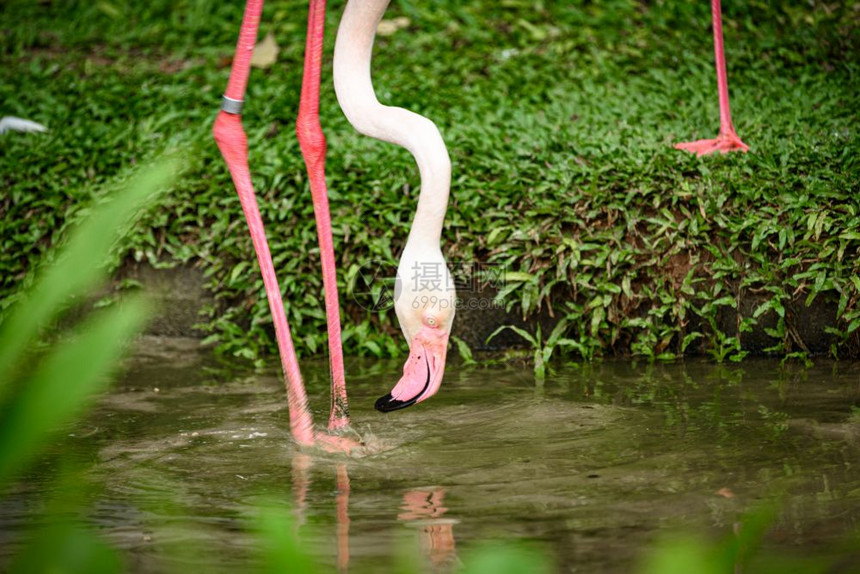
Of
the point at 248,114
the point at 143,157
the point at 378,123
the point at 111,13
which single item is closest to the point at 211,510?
the point at 378,123

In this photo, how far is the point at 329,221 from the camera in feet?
11.0

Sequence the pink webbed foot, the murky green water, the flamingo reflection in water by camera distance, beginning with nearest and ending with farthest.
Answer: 1. the flamingo reflection in water
2. the murky green water
3. the pink webbed foot

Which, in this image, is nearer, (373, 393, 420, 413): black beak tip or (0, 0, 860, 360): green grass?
(373, 393, 420, 413): black beak tip

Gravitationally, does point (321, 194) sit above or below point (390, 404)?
above

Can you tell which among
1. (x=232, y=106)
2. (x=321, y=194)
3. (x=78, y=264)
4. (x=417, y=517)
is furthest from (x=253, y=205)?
(x=78, y=264)

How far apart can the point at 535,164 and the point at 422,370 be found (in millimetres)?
2202

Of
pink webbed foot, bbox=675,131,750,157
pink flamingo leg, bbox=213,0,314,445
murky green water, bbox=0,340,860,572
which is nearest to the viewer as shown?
murky green water, bbox=0,340,860,572

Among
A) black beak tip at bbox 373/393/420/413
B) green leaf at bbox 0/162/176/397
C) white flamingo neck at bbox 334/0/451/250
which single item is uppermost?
white flamingo neck at bbox 334/0/451/250

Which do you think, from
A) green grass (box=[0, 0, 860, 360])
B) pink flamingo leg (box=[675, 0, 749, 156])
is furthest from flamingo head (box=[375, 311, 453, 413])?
pink flamingo leg (box=[675, 0, 749, 156])

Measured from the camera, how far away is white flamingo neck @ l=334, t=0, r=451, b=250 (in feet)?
10.1

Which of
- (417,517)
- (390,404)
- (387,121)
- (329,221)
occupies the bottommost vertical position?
(417,517)

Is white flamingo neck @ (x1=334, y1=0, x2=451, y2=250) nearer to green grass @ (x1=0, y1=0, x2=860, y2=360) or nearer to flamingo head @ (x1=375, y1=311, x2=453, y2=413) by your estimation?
flamingo head @ (x1=375, y1=311, x2=453, y2=413)

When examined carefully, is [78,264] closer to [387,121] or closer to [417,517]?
[417,517]

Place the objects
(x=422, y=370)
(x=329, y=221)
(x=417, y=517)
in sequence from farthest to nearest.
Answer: (x=329, y=221) → (x=422, y=370) → (x=417, y=517)
